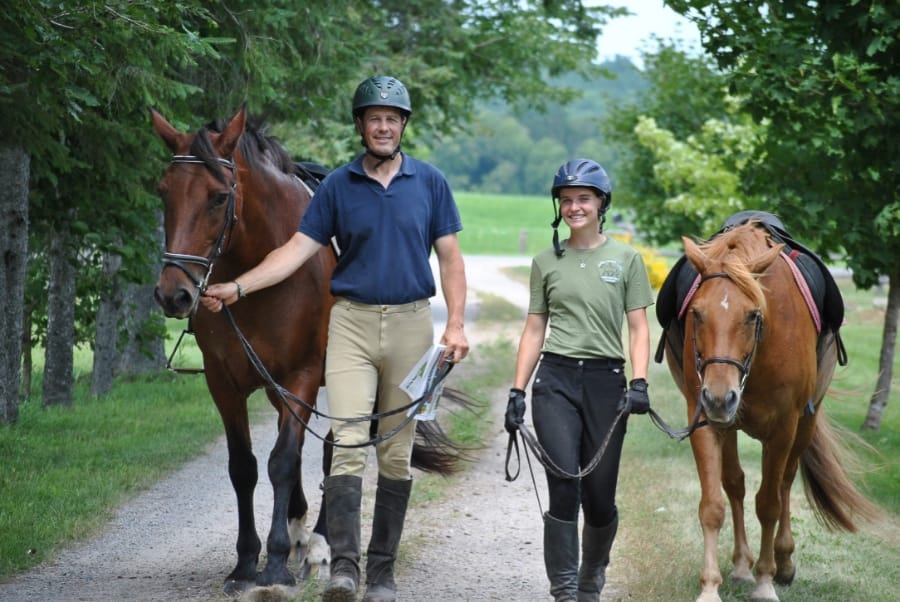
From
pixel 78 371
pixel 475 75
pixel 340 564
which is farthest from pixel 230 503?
pixel 475 75

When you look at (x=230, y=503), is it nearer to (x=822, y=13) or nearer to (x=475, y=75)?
(x=822, y=13)

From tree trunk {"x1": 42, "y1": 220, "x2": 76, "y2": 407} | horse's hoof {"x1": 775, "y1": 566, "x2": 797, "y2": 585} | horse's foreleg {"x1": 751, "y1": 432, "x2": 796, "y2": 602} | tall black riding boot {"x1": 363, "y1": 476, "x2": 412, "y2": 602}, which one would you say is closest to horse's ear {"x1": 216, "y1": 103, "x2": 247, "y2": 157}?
tall black riding boot {"x1": 363, "y1": 476, "x2": 412, "y2": 602}

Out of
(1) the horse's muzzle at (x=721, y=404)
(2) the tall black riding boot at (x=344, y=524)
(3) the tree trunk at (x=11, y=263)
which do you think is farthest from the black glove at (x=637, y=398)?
(3) the tree trunk at (x=11, y=263)

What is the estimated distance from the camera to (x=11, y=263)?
34.0ft

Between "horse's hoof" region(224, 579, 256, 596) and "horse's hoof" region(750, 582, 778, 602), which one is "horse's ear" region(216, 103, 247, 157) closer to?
"horse's hoof" region(224, 579, 256, 596)

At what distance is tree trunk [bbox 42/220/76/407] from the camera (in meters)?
12.0

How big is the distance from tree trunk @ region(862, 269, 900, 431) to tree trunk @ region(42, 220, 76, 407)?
25.7 feet

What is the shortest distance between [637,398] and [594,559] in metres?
0.83

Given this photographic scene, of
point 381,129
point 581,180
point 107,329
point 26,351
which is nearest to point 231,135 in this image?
point 381,129

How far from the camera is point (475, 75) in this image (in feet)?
67.8

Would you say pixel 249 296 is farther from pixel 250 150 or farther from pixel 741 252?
pixel 741 252

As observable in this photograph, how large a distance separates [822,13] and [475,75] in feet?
39.9

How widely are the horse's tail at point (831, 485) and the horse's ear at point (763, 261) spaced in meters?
1.69

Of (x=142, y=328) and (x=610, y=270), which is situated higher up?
(x=610, y=270)
